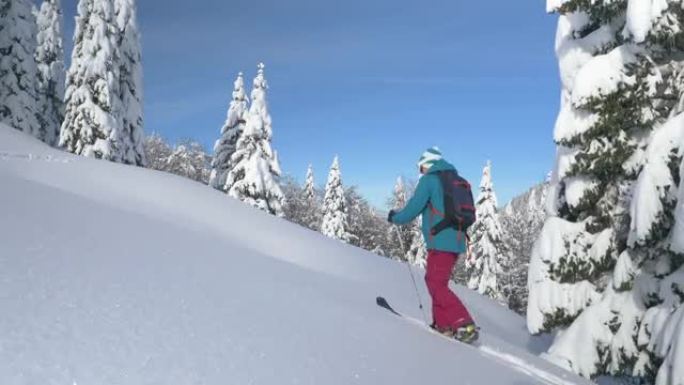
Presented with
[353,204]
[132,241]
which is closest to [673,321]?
[132,241]

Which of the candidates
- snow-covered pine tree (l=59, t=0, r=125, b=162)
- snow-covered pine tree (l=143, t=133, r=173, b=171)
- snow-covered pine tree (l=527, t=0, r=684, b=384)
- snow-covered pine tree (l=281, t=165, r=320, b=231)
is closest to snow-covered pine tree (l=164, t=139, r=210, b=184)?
snow-covered pine tree (l=143, t=133, r=173, b=171)

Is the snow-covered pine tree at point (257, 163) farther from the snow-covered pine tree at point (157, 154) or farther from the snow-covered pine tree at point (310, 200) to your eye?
the snow-covered pine tree at point (157, 154)

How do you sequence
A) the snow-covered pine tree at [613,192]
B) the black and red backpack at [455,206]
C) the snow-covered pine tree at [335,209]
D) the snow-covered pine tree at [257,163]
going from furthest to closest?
the snow-covered pine tree at [335,209] → the snow-covered pine tree at [257,163] → the snow-covered pine tree at [613,192] → the black and red backpack at [455,206]

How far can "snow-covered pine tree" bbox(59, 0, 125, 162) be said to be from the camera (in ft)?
76.7

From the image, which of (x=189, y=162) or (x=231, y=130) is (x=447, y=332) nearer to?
(x=231, y=130)

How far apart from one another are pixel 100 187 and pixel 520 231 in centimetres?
4375

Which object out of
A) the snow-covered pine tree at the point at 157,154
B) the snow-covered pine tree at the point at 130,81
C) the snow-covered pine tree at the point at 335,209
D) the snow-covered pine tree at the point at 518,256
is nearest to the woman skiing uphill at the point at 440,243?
the snow-covered pine tree at the point at 130,81

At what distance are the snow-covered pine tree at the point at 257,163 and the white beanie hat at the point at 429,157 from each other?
2393 centimetres

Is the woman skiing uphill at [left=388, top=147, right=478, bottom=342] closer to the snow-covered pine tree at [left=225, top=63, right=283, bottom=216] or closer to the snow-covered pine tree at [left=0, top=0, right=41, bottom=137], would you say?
the snow-covered pine tree at [left=225, top=63, right=283, bottom=216]

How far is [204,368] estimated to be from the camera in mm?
2635

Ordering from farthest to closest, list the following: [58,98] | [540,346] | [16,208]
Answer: [58,98] < [540,346] < [16,208]

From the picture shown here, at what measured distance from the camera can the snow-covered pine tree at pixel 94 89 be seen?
23.4 meters

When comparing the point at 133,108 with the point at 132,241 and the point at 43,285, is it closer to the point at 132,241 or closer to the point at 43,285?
the point at 132,241

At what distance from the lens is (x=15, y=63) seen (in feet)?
86.3
